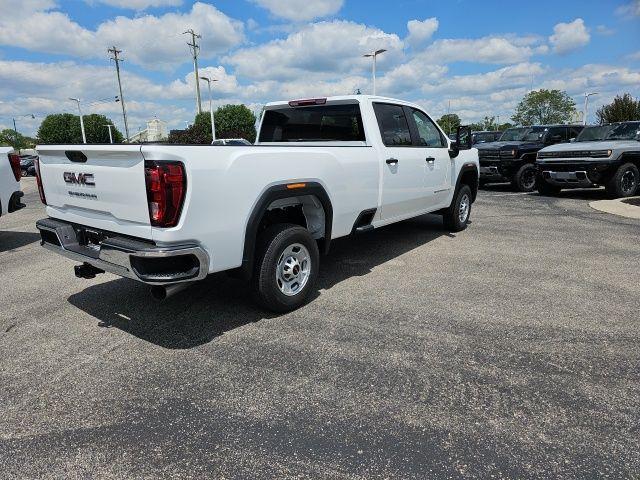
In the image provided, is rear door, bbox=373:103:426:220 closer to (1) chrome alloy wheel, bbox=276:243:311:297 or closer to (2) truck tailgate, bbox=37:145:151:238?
(1) chrome alloy wheel, bbox=276:243:311:297

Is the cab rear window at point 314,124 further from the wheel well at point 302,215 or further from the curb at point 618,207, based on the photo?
the curb at point 618,207

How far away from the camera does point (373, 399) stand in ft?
9.51

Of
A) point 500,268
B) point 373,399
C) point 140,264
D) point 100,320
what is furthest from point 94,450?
point 500,268

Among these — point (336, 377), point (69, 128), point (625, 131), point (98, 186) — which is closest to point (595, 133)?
point (625, 131)

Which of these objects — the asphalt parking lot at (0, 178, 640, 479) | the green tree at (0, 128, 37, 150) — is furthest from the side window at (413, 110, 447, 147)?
the green tree at (0, 128, 37, 150)

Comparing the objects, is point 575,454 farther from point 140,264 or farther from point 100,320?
point 100,320

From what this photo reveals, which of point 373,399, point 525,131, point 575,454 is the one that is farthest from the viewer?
point 525,131

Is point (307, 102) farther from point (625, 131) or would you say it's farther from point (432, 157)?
point (625, 131)

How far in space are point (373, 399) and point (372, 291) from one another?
2024 mm

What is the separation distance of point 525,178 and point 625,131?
265 centimetres

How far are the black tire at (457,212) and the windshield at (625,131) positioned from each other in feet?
23.2

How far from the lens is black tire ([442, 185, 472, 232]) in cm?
736

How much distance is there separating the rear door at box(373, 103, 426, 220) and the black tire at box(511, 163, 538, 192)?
8.53 m

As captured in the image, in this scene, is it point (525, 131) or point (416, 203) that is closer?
point (416, 203)
